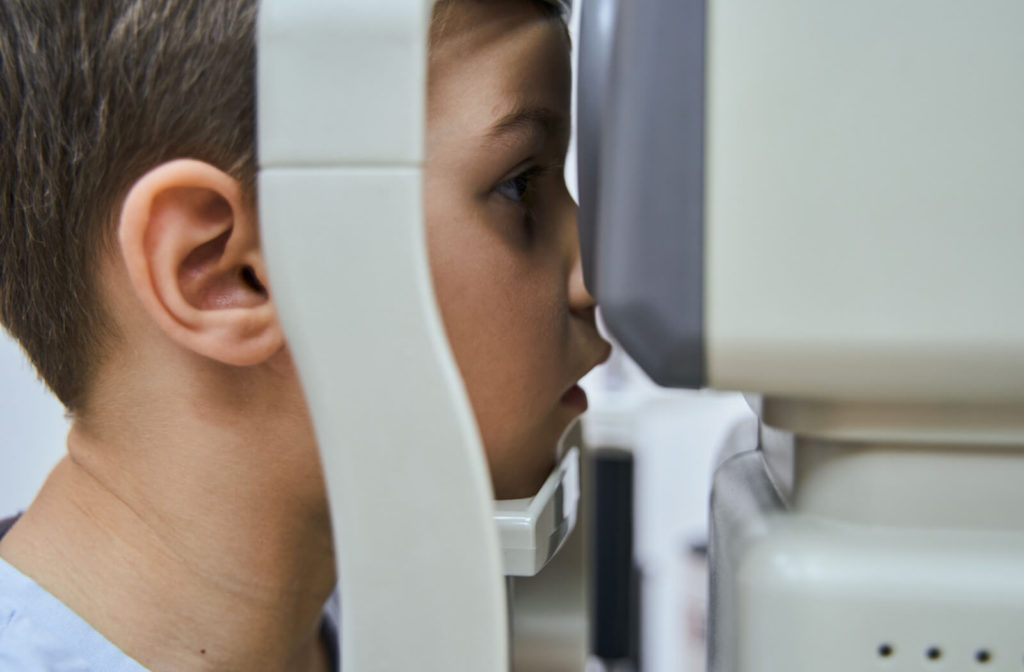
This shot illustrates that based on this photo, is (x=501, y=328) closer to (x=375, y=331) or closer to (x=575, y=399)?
(x=575, y=399)

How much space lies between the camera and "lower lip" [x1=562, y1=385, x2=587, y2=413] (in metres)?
0.66

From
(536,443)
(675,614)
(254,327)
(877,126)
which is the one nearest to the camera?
(877,126)

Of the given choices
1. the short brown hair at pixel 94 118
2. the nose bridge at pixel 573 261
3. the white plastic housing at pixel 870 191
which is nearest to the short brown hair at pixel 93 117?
the short brown hair at pixel 94 118

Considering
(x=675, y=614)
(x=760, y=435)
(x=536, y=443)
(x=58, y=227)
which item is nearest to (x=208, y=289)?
(x=58, y=227)

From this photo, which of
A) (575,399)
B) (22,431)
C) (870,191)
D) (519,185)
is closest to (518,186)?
(519,185)

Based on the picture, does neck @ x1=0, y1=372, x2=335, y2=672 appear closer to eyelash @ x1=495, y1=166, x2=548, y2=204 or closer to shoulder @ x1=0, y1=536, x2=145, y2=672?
shoulder @ x1=0, y1=536, x2=145, y2=672

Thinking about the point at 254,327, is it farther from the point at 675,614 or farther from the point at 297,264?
the point at 675,614

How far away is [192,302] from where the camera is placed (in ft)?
1.68

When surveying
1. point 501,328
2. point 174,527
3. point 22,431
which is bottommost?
point 22,431

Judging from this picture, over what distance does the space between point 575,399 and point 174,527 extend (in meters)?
0.31

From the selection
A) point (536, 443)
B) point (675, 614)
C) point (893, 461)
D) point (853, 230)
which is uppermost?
point (853, 230)

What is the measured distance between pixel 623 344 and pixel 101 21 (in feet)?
1.36

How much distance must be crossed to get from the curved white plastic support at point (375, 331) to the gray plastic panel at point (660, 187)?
8 centimetres

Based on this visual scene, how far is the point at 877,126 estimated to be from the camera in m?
0.30
